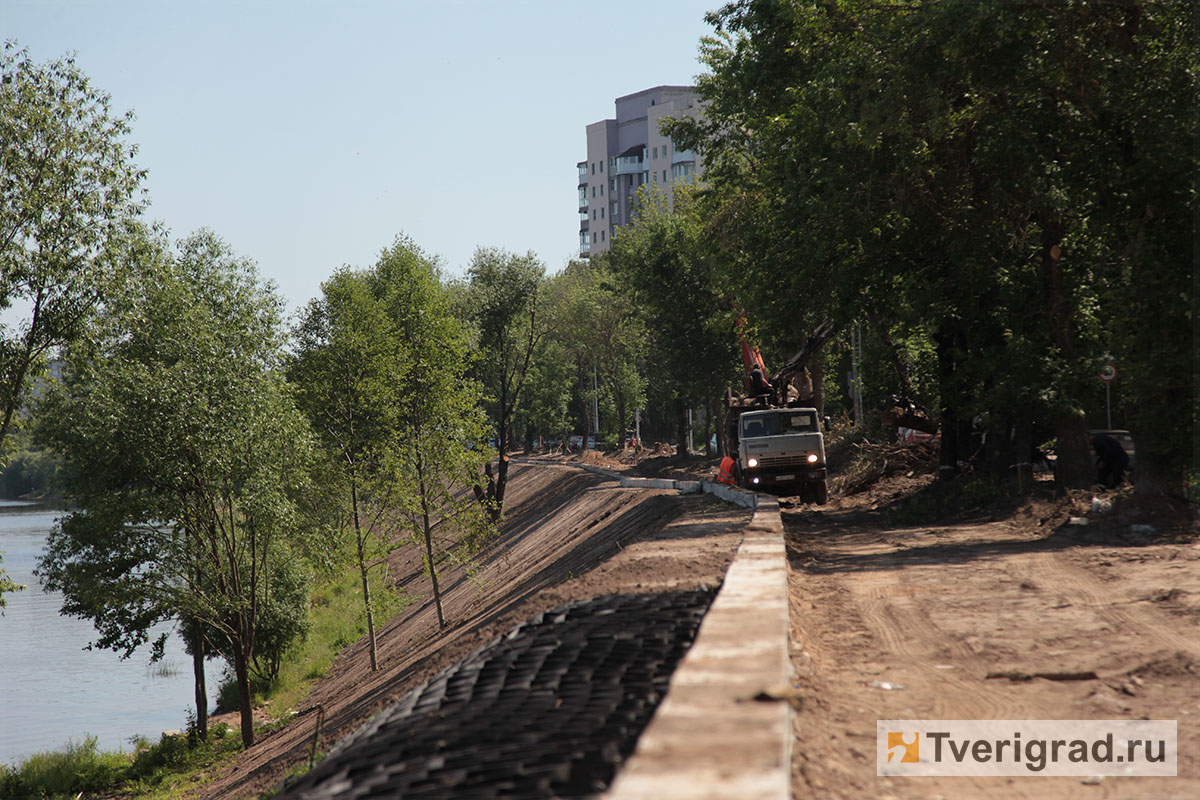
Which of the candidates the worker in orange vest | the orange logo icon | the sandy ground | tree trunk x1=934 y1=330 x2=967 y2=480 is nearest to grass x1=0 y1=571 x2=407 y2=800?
the sandy ground

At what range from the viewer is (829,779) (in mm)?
5219

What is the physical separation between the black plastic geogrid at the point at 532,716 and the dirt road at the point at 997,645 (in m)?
0.95

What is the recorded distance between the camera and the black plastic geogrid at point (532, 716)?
14.3 ft

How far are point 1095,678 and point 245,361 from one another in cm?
2898

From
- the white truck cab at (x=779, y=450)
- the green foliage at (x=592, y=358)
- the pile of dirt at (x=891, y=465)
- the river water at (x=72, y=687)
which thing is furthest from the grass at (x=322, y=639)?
the green foliage at (x=592, y=358)

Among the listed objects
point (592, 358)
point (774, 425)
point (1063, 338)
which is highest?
point (592, 358)

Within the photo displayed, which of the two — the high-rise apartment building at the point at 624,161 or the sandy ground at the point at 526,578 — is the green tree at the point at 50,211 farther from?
the high-rise apartment building at the point at 624,161

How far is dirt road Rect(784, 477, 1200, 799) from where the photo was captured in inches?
213

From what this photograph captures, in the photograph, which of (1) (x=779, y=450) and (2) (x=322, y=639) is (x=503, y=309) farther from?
(1) (x=779, y=450)

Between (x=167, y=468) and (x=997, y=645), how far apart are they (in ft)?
80.4

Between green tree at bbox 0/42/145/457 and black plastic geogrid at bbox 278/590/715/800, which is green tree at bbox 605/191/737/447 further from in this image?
black plastic geogrid at bbox 278/590/715/800

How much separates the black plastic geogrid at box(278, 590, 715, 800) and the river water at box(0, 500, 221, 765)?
2528 centimetres

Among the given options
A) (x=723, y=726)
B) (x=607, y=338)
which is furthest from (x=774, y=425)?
(x=607, y=338)

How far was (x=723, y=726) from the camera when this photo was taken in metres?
4.27
